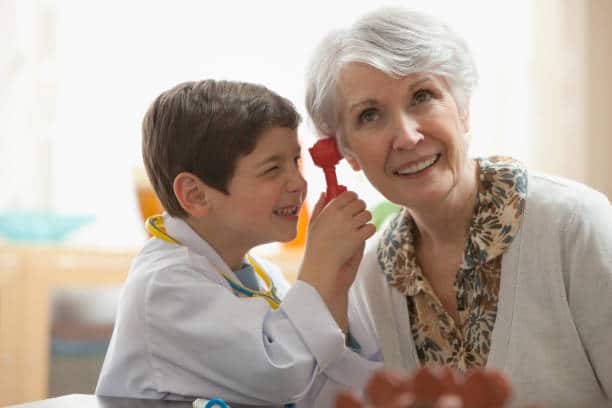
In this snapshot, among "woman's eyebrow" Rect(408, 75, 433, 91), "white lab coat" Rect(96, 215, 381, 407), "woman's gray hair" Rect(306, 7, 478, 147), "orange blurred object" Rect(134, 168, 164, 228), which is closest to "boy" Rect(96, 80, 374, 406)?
"white lab coat" Rect(96, 215, 381, 407)

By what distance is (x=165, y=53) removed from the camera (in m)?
3.39

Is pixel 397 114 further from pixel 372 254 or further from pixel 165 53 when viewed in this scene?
pixel 165 53

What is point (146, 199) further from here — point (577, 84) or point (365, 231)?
point (577, 84)

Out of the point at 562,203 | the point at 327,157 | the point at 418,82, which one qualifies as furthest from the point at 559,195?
the point at 327,157

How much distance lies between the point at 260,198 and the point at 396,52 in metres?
0.35

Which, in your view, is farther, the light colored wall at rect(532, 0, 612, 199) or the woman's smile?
the light colored wall at rect(532, 0, 612, 199)

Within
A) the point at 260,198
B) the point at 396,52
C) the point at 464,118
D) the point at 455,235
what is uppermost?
the point at 396,52

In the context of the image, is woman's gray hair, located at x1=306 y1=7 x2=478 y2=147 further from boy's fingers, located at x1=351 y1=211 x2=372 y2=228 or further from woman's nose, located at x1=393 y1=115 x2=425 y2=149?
boy's fingers, located at x1=351 y1=211 x2=372 y2=228

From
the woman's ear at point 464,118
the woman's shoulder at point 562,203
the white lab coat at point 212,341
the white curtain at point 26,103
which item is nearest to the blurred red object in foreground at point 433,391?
the white lab coat at point 212,341

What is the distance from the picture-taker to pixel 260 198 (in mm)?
1401

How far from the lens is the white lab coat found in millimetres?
1115

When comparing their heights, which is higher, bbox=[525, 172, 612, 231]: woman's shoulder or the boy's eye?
the boy's eye

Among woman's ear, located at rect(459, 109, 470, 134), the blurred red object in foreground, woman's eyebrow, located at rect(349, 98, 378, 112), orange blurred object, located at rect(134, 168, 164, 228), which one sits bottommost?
orange blurred object, located at rect(134, 168, 164, 228)

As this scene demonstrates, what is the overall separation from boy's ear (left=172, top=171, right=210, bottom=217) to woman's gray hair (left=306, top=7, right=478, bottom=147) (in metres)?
0.27
